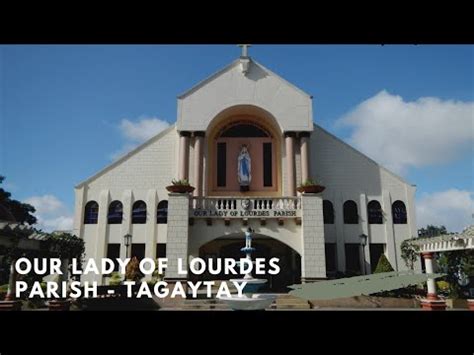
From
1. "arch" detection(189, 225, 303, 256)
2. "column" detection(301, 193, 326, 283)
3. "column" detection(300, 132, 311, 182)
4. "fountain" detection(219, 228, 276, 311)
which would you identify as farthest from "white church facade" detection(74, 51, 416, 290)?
"fountain" detection(219, 228, 276, 311)

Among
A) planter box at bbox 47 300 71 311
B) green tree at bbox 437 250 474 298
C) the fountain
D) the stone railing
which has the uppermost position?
the stone railing

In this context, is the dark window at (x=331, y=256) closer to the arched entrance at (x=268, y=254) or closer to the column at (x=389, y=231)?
the arched entrance at (x=268, y=254)

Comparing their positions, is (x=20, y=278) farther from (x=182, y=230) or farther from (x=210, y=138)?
(x=210, y=138)

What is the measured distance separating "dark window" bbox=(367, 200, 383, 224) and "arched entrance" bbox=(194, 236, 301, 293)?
4673 millimetres

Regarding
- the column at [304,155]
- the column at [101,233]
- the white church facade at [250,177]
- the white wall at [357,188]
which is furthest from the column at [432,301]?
the column at [101,233]

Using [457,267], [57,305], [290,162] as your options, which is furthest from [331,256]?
[57,305]

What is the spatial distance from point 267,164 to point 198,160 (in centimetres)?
388

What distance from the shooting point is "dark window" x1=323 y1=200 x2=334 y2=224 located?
20781 millimetres

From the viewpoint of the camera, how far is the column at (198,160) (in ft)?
64.3

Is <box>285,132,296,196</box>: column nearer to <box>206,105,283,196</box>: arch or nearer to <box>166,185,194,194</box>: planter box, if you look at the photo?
<box>206,105,283,196</box>: arch

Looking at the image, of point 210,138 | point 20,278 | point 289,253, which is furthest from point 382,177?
point 20,278

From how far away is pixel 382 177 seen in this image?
2144cm
